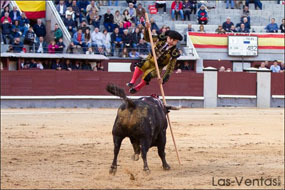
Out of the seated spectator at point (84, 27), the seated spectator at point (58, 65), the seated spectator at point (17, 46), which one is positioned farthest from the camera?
the seated spectator at point (58, 65)

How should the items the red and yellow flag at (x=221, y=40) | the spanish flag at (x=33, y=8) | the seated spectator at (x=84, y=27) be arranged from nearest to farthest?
1. the seated spectator at (x=84, y=27)
2. the spanish flag at (x=33, y=8)
3. the red and yellow flag at (x=221, y=40)

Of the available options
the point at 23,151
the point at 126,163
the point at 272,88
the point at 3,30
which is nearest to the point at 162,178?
the point at 126,163

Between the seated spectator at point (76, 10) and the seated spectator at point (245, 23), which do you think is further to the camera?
the seated spectator at point (245, 23)

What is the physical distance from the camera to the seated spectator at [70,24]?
22250 millimetres

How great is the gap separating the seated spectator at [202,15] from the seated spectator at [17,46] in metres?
6.52

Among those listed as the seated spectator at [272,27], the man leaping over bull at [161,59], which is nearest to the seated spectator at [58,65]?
the seated spectator at [272,27]

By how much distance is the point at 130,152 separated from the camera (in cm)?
1197

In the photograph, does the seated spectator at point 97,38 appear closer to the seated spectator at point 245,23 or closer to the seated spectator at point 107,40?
the seated spectator at point 107,40

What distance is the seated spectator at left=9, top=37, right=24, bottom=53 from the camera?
2098cm

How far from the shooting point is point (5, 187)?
27.8 feet

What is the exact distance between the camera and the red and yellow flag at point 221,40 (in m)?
24.2

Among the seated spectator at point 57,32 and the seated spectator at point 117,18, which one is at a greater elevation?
the seated spectator at point 117,18

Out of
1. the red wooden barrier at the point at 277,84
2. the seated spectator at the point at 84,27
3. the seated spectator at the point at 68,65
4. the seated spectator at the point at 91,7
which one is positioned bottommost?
the red wooden barrier at the point at 277,84

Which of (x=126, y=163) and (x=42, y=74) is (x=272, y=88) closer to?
(x=42, y=74)
